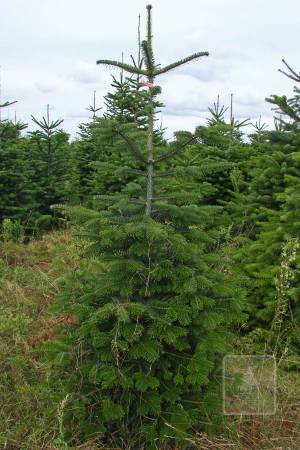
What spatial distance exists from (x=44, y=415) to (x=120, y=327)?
32.9 inches

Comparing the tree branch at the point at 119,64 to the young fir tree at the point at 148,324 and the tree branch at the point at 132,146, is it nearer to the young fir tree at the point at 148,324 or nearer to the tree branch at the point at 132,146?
the young fir tree at the point at 148,324

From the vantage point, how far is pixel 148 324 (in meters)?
3.49

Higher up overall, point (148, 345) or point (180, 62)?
point (180, 62)

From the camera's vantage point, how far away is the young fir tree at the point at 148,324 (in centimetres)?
336

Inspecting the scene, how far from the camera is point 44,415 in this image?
3.58 m

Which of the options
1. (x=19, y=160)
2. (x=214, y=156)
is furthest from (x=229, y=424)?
(x=19, y=160)

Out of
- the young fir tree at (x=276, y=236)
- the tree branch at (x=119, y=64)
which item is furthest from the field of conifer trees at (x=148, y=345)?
the young fir tree at (x=276, y=236)

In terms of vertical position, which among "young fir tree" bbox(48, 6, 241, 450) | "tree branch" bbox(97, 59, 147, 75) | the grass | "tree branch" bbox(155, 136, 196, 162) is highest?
"tree branch" bbox(97, 59, 147, 75)

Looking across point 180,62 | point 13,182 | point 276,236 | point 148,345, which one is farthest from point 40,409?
point 13,182

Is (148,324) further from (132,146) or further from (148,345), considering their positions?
(132,146)

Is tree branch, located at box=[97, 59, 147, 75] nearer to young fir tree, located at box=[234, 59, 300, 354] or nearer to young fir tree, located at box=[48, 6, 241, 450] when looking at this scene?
young fir tree, located at box=[48, 6, 241, 450]

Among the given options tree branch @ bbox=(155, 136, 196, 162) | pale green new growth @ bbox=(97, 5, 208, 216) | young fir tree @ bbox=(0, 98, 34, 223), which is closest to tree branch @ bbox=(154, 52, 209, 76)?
pale green new growth @ bbox=(97, 5, 208, 216)

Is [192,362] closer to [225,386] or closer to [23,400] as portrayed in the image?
[225,386]

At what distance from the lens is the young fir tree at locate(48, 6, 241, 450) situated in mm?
3355
